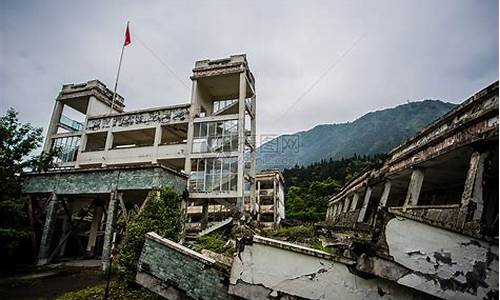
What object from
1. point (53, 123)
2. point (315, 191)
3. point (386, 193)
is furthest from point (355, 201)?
point (53, 123)

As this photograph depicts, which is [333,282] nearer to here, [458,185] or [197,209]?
[458,185]

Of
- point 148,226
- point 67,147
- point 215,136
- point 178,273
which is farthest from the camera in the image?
point 67,147

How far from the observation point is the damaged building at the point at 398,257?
3961 mm

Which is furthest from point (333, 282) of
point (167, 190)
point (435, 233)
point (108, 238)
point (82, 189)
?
point (82, 189)

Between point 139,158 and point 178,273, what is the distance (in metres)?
15.6

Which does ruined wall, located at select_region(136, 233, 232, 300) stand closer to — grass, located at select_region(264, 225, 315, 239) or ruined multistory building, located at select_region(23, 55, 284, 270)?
ruined multistory building, located at select_region(23, 55, 284, 270)

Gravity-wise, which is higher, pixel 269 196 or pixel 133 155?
pixel 133 155

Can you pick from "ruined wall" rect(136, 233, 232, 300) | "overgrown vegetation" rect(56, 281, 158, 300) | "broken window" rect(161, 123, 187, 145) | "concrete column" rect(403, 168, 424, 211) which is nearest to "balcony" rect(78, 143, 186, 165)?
"broken window" rect(161, 123, 187, 145)

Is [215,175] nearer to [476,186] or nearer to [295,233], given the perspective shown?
[295,233]

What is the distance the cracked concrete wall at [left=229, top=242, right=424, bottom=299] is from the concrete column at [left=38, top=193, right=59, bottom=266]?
1219 centimetres

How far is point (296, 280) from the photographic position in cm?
466

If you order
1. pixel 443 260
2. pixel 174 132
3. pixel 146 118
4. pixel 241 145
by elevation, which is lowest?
pixel 443 260

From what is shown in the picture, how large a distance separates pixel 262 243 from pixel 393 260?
2.03m

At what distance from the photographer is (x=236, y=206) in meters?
17.7
